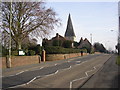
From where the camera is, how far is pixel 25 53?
30.7 m

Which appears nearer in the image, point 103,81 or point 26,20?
point 103,81

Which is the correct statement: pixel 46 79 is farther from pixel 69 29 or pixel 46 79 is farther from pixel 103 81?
pixel 69 29

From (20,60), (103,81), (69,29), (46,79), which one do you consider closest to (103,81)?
(103,81)

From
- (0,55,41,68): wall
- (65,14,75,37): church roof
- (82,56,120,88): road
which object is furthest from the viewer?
(65,14,75,37): church roof

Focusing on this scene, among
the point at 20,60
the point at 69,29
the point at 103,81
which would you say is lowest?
the point at 103,81

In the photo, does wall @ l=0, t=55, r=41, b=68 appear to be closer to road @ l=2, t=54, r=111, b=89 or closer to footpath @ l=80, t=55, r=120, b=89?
road @ l=2, t=54, r=111, b=89

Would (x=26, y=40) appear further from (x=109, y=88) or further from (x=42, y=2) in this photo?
(x=109, y=88)

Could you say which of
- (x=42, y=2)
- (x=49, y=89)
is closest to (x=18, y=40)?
(x=42, y=2)

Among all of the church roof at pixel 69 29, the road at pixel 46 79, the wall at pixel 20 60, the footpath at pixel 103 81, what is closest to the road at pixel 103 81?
the footpath at pixel 103 81

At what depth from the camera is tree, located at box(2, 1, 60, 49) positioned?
102 ft

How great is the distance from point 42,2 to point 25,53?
33.0 ft

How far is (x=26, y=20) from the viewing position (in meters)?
33.0

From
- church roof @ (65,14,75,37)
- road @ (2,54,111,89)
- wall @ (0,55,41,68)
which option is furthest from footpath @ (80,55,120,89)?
church roof @ (65,14,75,37)

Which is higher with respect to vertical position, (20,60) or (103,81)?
(20,60)
